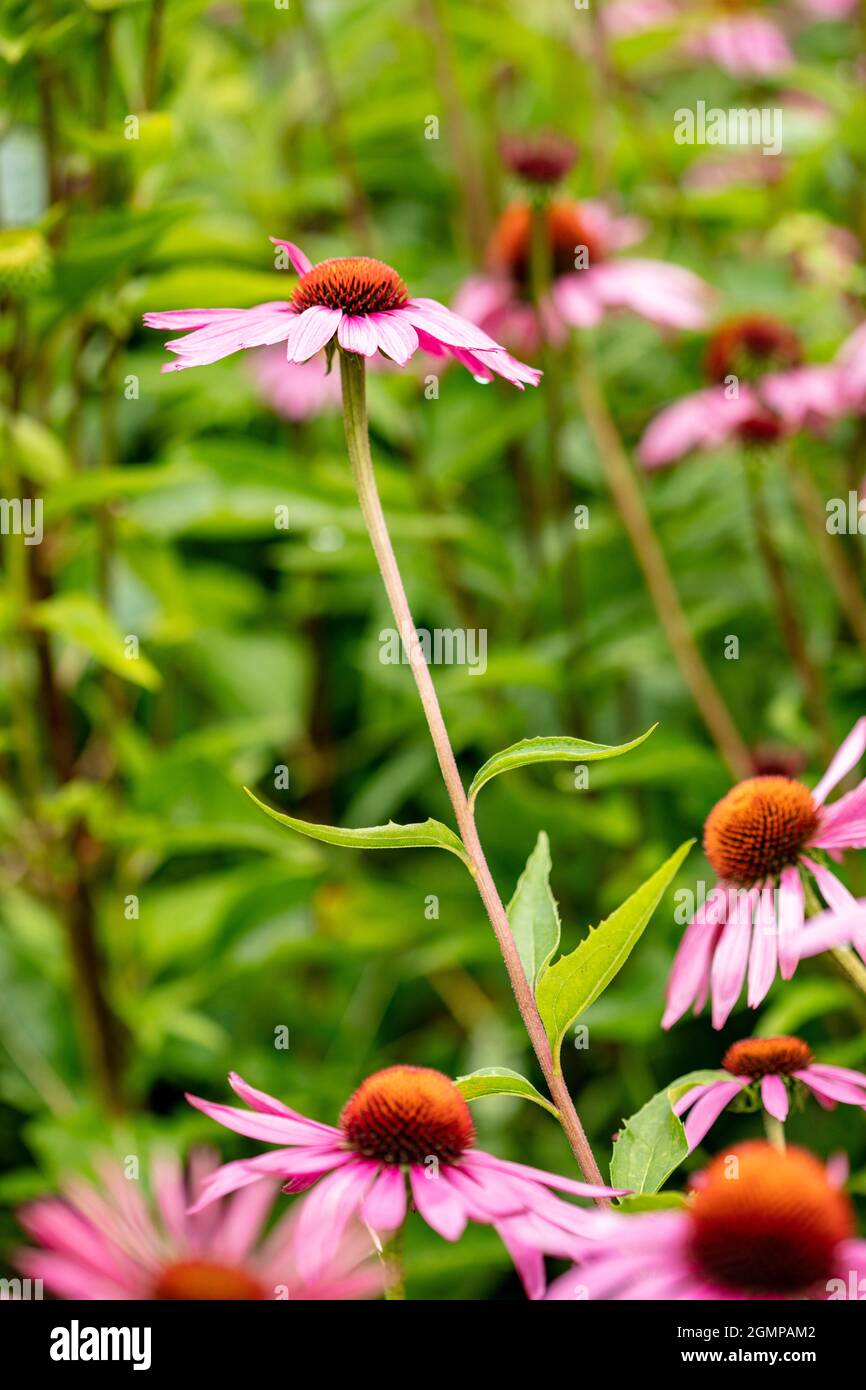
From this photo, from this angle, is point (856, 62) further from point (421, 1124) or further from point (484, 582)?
point (421, 1124)

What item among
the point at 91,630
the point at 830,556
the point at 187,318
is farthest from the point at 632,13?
the point at 187,318

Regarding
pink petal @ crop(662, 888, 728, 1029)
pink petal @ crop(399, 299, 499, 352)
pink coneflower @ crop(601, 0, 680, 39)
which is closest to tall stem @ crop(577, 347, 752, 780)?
pink petal @ crop(662, 888, 728, 1029)

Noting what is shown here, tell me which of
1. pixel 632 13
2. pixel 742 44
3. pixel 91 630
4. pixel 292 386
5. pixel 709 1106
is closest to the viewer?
pixel 709 1106

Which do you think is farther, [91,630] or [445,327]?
[91,630]

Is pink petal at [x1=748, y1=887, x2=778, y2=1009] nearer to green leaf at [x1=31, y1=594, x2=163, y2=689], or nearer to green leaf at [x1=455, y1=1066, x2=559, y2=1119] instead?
green leaf at [x1=455, y1=1066, x2=559, y2=1119]

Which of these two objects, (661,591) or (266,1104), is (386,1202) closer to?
(266,1104)

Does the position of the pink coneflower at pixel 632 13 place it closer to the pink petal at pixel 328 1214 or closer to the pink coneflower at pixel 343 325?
the pink coneflower at pixel 343 325

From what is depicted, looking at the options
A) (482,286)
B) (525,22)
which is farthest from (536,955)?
(525,22)
